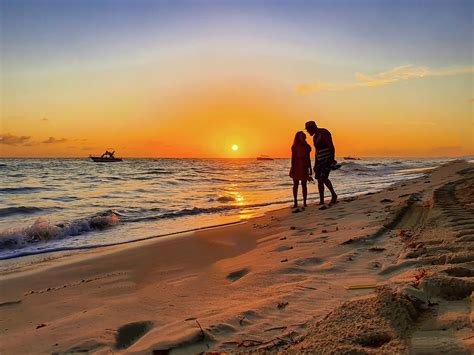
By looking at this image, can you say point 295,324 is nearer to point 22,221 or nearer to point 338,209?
point 338,209

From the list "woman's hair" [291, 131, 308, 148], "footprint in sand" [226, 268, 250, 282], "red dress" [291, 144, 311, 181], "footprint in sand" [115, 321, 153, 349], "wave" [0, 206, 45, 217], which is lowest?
"footprint in sand" [226, 268, 250, 282]

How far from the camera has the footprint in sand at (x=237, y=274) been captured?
3.92 meters

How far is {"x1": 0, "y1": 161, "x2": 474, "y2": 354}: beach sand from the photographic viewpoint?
6.96 ft

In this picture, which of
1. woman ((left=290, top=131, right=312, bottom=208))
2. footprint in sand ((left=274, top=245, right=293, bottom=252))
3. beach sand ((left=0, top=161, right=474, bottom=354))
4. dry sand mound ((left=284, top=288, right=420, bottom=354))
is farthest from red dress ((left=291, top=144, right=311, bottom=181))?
dry sand mound ((left=284, top=288, right=420, bottom=354))

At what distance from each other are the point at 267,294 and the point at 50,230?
603cm

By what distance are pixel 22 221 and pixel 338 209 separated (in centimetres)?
738

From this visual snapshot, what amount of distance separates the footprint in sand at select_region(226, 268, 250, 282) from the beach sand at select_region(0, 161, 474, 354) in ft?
0.04

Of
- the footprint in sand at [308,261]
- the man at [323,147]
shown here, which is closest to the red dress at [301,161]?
the man at [323,147]

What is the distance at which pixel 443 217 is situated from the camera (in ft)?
17.4

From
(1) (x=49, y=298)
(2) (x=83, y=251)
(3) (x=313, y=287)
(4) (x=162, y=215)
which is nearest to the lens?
(3) (x=313, y=287)

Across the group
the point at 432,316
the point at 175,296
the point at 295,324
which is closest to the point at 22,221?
the point at 175,296

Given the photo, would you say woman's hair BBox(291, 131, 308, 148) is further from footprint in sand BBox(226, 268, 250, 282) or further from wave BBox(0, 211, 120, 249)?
footprint in sand BBox(226, 268, 250, 282)

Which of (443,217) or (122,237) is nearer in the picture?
(443,217)

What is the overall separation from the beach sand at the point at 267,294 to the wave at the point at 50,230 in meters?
1.39
